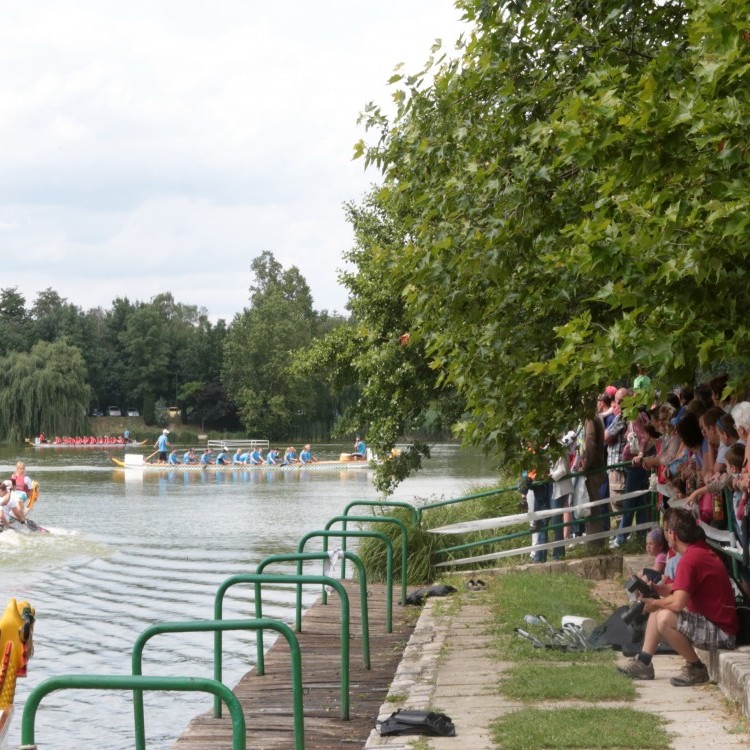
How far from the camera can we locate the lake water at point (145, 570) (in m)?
12.5

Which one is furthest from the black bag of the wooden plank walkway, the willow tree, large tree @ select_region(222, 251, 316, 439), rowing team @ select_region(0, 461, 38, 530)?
large tree @ select_region(222, 251, 316, 439)

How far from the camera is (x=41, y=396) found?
85.0 meters

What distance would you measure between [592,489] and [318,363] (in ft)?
23.4

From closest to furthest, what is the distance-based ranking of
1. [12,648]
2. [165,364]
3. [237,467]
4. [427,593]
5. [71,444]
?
[12,648], [427,593], [237,467], [71,444], [165,364]

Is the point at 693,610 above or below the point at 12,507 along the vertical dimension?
above

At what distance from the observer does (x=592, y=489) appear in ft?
49.2

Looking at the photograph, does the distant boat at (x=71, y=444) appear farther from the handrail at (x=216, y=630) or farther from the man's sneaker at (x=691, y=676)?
the handrail at (x=216, y=630)

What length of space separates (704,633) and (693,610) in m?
0.17

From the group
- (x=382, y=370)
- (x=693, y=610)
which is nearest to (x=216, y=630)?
(x=693, y=610)

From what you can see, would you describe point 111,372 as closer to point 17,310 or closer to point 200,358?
point 200,358

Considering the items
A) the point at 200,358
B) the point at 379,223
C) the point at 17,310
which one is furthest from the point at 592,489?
the point at 17,310

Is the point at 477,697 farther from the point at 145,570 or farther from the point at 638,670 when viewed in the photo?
the point at 145,570

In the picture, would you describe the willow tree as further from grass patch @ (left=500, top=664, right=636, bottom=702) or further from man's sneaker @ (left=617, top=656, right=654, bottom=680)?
man's sneaker @ (left=617, top=656, right=654, bottom=680)

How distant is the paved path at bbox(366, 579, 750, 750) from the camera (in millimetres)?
6980
